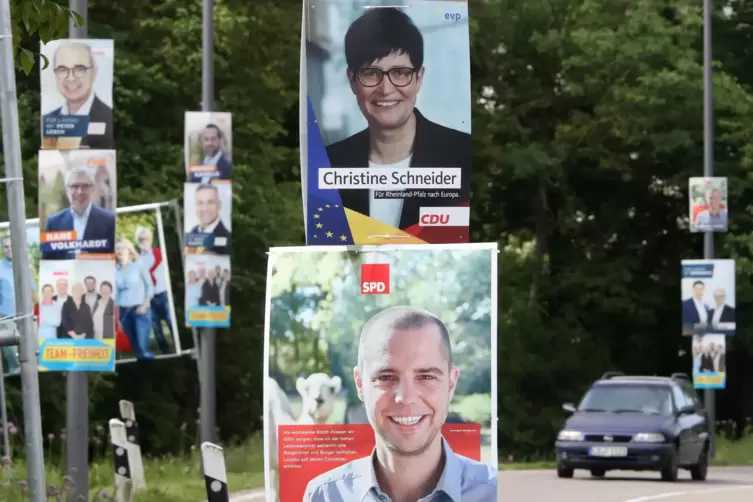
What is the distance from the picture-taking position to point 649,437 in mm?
26406

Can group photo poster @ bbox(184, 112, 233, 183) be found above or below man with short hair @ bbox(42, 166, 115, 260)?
above

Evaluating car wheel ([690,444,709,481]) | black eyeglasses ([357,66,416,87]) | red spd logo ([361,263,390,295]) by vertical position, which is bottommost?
car wheel ([690,444,709,481])

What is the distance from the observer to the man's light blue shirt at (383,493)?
886 centimetres

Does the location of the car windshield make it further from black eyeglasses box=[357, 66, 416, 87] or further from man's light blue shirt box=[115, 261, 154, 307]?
black eyeglasses box=[357, 66, 416, 87]

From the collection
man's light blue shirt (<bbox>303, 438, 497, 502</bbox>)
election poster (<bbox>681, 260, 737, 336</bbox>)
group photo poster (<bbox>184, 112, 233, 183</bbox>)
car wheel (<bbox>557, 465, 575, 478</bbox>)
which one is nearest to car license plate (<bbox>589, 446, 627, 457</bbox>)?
car wheel (<bbox>557, 465, 575, 478</bbox>)

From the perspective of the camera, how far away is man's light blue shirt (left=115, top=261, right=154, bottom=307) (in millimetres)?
27031

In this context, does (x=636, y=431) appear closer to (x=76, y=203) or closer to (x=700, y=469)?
(x=700, y=469)

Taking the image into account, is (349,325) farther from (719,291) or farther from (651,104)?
(651,104)

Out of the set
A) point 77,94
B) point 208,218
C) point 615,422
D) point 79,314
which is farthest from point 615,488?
point 77,94

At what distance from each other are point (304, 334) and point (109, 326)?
656 cm

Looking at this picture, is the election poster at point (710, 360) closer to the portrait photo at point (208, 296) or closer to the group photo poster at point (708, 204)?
the group photo poster at point (708, 204)

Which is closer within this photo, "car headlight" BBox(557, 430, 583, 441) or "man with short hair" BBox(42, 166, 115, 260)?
"man with short hair" BBox(42, 166, 115, 260)

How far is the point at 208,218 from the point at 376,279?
15.7 metres

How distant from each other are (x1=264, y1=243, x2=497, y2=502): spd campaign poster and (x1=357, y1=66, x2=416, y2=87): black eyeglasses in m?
0.84
